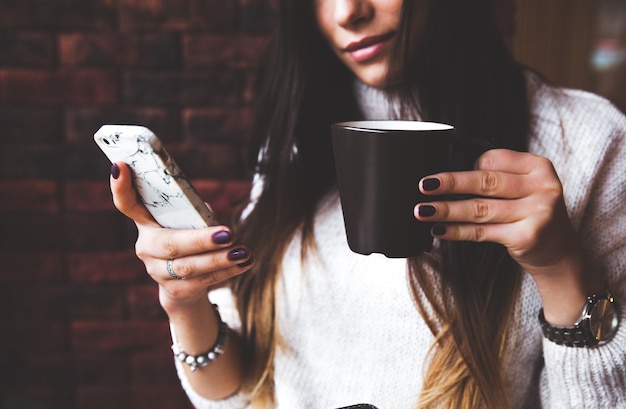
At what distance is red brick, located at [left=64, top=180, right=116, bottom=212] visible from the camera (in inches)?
48.0

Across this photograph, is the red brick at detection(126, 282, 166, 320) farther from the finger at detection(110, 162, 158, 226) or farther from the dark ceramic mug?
the dark ceramic mug

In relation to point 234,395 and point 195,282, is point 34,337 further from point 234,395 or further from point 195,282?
point 195,282

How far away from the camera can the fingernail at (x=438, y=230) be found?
0.52 m

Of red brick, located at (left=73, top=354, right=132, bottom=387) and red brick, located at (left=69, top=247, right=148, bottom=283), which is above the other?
red brick, located at (left=69, top=247, right=148, bottom=283)

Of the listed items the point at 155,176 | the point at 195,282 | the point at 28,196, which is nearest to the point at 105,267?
the point at 28,196

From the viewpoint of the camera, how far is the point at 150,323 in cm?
129

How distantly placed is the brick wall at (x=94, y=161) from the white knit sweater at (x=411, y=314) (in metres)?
0.45

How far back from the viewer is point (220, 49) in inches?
46.3

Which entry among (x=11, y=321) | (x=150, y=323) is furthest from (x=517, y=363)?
(x=11, y=321)

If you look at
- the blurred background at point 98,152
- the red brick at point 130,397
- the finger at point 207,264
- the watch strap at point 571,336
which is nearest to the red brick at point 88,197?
the blurred background at point 98,152

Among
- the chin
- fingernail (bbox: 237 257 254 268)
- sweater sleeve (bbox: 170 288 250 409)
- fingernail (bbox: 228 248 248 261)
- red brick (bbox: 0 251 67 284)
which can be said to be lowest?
red brick (bbox: 0 251 67 284)

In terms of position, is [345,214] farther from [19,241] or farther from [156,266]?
[19,241]

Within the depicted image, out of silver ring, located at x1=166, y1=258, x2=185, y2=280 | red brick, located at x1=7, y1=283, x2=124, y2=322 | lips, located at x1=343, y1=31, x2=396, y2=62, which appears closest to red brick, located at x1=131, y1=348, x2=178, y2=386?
red brick, located at x1=7, y1=283, x2=124, y2=322

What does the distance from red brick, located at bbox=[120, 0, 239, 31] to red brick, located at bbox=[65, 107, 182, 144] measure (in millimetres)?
167
